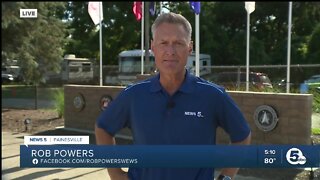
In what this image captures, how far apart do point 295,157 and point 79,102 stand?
36.4ft

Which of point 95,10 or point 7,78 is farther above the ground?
point 95,10

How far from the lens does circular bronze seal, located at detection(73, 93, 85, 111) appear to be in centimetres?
1315

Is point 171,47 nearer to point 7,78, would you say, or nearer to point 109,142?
point 109,142

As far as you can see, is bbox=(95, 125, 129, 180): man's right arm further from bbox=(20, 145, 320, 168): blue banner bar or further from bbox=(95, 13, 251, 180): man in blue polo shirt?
bbox=(20, 145, 320, 168): blue banner bar

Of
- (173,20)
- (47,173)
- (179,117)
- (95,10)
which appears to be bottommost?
(47,173)

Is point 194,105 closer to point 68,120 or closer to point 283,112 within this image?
point 283,112

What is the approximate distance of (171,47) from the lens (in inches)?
101

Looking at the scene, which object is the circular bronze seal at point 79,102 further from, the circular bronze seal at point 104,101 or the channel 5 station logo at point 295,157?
the channel 5 station logo at point 295,157

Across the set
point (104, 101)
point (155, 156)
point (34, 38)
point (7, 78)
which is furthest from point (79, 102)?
point (7, 78)

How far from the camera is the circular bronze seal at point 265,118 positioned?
8.82 metres

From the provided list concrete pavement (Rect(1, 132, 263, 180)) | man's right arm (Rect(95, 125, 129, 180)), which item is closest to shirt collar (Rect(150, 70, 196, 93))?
man's right arm (Rect(95, 125, 129, 180))

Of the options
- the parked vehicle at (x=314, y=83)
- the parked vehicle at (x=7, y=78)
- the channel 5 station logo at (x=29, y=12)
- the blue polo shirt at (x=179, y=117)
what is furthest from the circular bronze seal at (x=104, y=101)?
the parked vehicle at (x=7, y=78)

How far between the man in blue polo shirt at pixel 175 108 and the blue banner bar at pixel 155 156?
118 millimetres

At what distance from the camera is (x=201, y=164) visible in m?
2.43
